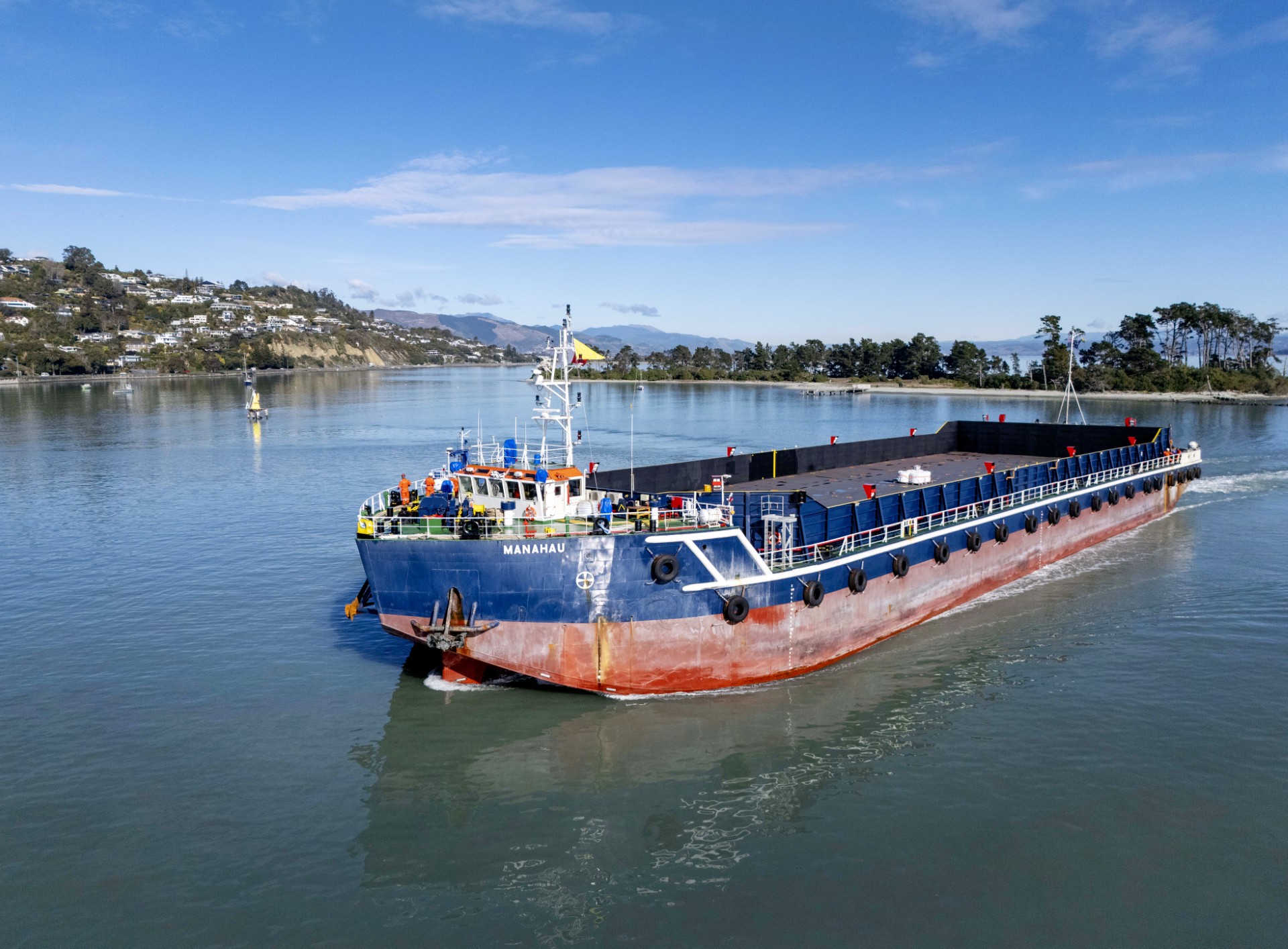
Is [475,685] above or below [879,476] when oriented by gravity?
below

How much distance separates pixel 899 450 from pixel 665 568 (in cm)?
2949

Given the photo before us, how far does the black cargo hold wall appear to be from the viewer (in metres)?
30.5

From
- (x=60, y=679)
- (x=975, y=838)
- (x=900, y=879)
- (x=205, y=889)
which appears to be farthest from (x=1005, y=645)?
(x=60, y=679)

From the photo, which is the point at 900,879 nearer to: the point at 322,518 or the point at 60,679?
the point at 60,679

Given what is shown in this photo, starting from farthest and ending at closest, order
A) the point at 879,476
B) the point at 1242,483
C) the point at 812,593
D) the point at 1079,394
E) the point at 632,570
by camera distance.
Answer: the point at 1079,394 < the point at 1242,483 < the point at 879,476 < the point at 812,593 < the point at 632,570

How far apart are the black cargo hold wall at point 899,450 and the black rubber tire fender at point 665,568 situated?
966cm

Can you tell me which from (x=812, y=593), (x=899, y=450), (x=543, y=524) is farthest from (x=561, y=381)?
(x=899, y=450)

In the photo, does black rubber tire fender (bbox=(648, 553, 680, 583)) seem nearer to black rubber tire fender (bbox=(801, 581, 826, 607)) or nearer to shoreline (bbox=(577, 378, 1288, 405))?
black rubber tire fender (bbox=(801, 581, 826, 607))

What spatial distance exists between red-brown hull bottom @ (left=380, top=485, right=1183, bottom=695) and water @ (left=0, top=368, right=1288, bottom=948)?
0.61 m

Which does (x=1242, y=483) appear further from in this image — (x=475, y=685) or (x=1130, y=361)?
(x=1130, y=361)

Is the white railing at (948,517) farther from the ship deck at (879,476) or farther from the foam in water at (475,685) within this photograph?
the foam in water at (475,685)

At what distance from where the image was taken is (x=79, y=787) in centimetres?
1612

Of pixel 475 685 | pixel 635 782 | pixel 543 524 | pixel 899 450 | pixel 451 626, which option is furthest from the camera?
pixel 899 450

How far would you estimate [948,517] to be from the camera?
28188 mm
